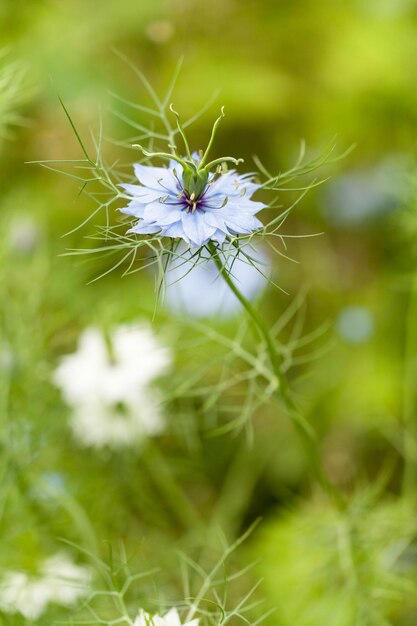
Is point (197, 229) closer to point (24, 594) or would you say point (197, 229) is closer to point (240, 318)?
point (240, 318)

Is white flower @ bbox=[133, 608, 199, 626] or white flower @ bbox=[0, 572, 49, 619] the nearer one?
white flower @ bbox=[133, 608, 199, 626]

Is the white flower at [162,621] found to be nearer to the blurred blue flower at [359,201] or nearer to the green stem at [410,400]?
the green stem at [410,400]

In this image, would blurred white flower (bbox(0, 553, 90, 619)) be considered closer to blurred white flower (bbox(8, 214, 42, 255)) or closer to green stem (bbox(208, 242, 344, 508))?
green stem (bbox(208, 242, 344, 508))

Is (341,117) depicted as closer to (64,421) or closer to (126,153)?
(126,153)

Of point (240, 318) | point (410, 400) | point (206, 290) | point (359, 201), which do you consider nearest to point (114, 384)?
point (240, 318)

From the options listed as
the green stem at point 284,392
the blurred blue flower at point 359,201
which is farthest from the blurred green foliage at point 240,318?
the green stem at point 284,392

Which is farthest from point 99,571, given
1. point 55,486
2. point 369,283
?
point 369,283

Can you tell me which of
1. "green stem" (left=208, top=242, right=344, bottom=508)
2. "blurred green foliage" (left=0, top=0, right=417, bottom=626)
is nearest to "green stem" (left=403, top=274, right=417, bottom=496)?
"blurred green foliage" (left=0, top=0, right=417, bottom=626)
